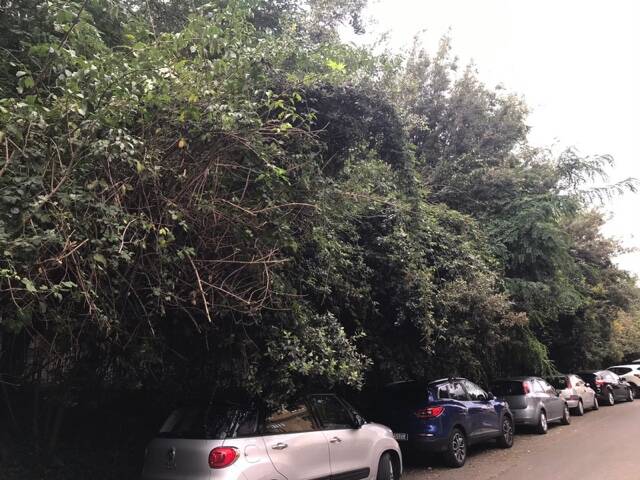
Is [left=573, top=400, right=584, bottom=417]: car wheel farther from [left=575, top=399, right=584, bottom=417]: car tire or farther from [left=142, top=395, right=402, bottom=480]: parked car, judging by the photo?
[left=142, top=395, right=402, bottom=480]: parked car

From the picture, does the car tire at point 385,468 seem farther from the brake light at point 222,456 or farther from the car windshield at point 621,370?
the car windshield at point 621,370

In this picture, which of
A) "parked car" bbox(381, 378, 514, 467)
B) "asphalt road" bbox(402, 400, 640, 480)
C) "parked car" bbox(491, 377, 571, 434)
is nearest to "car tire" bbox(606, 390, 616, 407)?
"asphalt road" bbox(402, 400, 640, 480)

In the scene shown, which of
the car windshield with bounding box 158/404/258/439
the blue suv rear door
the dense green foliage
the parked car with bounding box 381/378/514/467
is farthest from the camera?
the blue suv rear door

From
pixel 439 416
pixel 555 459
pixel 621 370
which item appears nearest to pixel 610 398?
pixel 621 370

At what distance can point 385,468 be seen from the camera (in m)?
7.56

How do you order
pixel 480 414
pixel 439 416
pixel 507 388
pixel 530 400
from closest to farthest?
pixel 439 416 < pixel 480 414 < pixel 530 400 < pixel 507 388

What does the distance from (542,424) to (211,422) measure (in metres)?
10.1

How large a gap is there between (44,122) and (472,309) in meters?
8.10

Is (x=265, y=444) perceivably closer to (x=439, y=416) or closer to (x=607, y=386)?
(x=439, y=416)

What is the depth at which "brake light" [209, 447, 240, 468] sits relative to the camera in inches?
213

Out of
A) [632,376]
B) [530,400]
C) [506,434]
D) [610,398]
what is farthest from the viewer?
[632,376]

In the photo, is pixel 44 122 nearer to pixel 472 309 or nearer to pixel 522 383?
pixel 472 309

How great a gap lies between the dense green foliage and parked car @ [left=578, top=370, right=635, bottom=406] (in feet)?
35.4

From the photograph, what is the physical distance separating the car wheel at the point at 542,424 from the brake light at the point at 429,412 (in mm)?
5087
